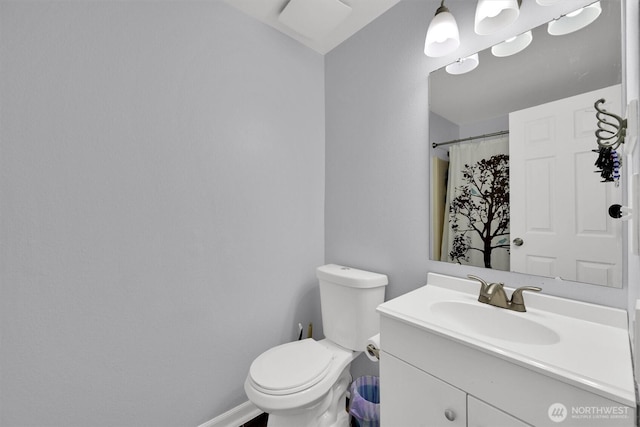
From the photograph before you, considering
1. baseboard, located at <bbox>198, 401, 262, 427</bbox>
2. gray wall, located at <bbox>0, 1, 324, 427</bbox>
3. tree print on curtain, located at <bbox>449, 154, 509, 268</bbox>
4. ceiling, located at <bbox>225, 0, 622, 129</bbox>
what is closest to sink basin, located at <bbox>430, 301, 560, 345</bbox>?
tree print on curtain, located at <bbox>449, 154, 509, 268</bbox>

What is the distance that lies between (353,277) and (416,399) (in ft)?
1.98

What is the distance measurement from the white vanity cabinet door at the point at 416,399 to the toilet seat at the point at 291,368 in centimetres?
34

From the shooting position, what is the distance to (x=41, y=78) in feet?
3.09

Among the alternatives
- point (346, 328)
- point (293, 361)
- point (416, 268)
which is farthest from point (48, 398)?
point (416, 268)

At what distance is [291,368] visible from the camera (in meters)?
1.17

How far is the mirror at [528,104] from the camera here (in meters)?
0.83

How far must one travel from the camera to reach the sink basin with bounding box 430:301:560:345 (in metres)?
0.83

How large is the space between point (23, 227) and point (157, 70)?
834 mm

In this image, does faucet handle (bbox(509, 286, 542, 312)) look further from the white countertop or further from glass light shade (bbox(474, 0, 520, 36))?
glass light shade (bbox(474, 0, 520, 36))

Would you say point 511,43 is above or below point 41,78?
above

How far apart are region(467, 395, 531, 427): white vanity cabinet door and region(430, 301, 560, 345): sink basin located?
18 centimetres

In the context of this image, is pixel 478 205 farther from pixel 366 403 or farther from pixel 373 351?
pixel 366 403

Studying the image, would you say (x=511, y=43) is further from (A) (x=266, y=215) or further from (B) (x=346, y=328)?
Result: (B) (x=346, y=328)

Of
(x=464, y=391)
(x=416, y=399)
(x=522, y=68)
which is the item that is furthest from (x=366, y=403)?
(x=522, y=68)
